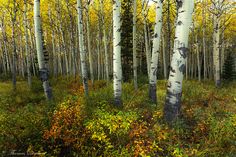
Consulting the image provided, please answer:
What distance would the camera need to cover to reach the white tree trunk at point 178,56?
15.1 ft

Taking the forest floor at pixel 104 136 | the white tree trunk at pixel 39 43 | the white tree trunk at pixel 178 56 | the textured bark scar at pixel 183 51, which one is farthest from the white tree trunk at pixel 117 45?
the white tree trunk at pixel 39 43

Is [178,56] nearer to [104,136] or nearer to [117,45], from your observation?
[117,45]

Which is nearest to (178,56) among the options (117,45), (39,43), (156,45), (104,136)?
(117,45)

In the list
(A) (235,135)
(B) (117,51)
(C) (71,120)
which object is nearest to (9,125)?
(C) (71,120)

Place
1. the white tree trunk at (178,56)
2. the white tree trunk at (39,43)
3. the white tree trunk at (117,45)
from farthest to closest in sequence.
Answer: the white tree trunk at (39,43), the white tree trunk at (117,45), the white tree trunk at (178,56)

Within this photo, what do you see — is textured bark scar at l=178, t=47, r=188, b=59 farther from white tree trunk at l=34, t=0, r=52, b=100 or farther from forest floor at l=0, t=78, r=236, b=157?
white tree trunk at l=34, t=0, r=52, b=100

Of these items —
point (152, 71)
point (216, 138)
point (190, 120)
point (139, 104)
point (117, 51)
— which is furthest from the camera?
point (152, 71)

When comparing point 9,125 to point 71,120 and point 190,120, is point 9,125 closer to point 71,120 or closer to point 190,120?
point 71,120

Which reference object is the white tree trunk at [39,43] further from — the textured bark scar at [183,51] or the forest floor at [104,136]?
the textured bark scar at [183,51]

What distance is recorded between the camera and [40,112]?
5164 millimetres

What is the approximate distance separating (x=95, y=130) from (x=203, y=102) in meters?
5.85

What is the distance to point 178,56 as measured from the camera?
476cm

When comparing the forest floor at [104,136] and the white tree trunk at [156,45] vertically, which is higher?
the white tree trunk at [156,45]

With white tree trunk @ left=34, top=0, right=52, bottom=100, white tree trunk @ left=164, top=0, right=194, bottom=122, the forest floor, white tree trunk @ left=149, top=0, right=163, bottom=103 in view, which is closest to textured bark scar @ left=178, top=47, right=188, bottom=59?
white tree trunk @ left=164, top=0, right=194, bottom=122
